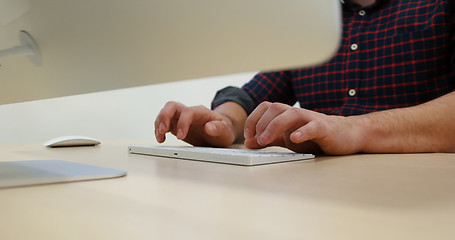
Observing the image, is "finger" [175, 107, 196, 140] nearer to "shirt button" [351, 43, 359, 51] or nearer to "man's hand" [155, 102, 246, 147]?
"man's hand" [155, 102, 246, 147]

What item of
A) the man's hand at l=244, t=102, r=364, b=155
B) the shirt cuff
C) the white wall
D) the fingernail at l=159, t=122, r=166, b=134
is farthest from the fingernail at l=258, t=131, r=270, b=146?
the white wall

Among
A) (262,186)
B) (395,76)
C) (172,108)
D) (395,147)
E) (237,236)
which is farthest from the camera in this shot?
(395,76)

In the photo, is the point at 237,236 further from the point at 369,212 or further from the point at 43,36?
the point at 43,36

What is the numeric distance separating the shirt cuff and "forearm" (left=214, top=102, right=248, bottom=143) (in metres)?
0.02

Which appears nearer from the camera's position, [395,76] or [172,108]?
[172,108]

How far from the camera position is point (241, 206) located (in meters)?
0.28

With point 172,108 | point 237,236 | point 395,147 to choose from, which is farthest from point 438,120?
point 237,236

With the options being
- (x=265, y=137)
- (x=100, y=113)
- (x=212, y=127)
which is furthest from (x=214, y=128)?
(x=100, y=113)

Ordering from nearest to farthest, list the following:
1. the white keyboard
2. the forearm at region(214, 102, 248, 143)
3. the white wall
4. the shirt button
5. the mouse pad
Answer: the mouse pad
the white keyboard
the forearm at region(214, 102, 248, 143)
the shirt button
the white wall

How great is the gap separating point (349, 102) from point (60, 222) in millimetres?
1069

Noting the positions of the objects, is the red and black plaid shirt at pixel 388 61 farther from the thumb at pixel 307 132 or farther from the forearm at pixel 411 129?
the thumb at pixel 307 132

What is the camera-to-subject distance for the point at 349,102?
119 centimetres

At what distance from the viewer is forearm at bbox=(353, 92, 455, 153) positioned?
682 millimetres

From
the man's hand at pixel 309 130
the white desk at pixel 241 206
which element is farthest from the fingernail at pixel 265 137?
the white desk at pixel 241 206
